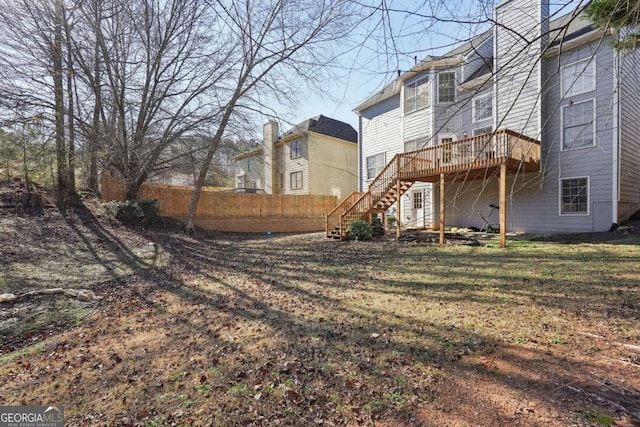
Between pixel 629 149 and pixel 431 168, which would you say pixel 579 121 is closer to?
pixel 629 149

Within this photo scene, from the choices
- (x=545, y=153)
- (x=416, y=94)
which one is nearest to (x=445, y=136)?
(x=416, y=94)

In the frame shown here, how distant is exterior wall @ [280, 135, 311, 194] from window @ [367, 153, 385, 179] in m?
4.99

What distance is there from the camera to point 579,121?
9719mm

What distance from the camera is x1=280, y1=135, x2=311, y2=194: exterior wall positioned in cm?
1995

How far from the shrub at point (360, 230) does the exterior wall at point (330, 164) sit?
9015 millimetres

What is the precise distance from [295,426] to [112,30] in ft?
36.9

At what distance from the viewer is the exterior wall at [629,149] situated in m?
9.17

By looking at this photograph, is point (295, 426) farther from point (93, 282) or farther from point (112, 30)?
point (112, 30)

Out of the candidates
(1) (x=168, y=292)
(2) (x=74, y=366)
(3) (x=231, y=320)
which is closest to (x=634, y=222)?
(3) (x=231, y=320)

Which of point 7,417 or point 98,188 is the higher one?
point 98,188

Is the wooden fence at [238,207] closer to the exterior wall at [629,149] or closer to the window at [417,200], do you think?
the window at [417,200]

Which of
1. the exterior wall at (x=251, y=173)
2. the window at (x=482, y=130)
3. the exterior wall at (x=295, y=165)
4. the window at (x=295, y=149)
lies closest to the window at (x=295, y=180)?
the exterior wall at (x=295, y=165)

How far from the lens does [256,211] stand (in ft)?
49.5

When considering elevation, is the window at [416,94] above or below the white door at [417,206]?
above
